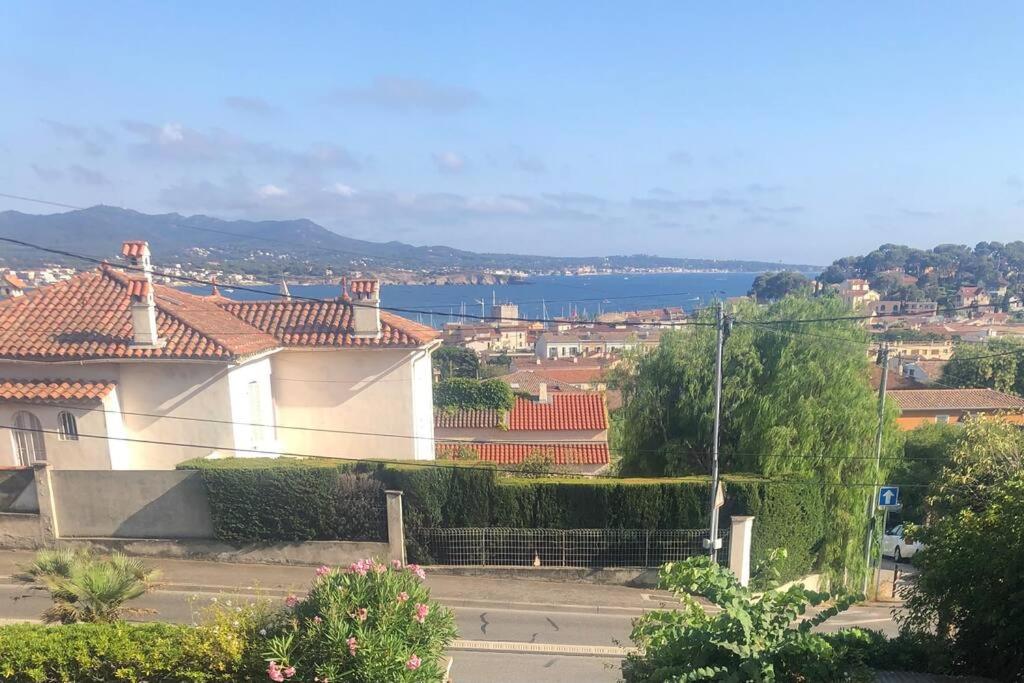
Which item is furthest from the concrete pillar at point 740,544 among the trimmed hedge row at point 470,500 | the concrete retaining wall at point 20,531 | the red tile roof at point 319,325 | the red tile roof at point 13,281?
the red tile roof at point 13,281

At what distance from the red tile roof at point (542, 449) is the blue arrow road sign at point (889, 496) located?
10.5 m

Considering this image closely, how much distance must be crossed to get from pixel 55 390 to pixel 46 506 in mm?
2774

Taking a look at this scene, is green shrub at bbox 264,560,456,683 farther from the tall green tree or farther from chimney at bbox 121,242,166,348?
the tall green tree

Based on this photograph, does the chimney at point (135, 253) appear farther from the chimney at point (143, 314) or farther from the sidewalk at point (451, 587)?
the sidewalk at point (451, 587)

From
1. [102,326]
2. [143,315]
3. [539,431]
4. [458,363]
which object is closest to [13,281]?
[102,326]

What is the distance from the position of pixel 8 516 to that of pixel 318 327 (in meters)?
8.54

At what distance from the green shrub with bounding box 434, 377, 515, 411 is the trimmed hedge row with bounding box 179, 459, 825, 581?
14.8 m

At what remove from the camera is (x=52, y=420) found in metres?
15.8

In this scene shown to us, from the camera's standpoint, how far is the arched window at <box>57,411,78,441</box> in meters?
15.8

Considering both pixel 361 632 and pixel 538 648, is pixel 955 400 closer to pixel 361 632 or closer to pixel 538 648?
pixel 538 648

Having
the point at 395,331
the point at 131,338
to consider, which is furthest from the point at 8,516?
the point at 395,331

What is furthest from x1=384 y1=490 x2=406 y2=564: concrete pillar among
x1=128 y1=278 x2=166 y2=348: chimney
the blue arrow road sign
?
the blue arrow road sign

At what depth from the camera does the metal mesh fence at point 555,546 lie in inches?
605

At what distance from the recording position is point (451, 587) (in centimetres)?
1445
